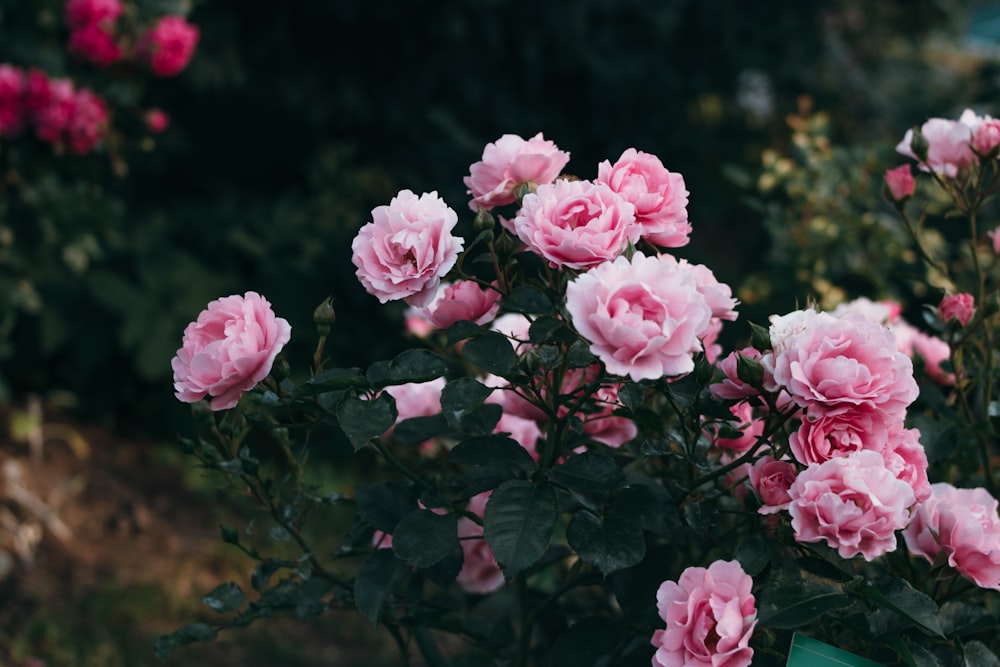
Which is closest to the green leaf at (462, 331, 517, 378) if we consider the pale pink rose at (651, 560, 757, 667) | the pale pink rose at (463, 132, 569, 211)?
the pale pink rose at (463, 132, 569, 211)

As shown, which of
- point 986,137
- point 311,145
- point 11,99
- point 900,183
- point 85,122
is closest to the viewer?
point 986,137

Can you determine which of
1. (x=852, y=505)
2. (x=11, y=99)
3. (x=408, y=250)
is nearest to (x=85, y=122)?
(x=11, y=99)

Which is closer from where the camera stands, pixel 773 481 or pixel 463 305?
pixel 773 481

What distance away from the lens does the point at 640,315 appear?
34.7 inches

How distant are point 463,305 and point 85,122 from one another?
233 cm

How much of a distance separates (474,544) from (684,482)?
0.33m

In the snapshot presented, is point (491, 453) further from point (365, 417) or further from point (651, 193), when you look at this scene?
point (651, 193)

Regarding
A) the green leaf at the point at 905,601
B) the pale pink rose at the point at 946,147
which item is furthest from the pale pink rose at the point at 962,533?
the pale pink rose at the point at 946,147

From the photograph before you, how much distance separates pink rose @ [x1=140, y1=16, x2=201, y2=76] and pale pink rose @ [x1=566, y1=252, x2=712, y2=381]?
101 inches

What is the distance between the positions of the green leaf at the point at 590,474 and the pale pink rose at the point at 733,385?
0.13m

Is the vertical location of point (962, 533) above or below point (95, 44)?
above

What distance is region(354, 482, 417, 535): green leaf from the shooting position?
1.14 m

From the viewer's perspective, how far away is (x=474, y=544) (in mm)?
1358

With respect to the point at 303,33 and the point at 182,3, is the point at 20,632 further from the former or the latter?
the point at 303,33
